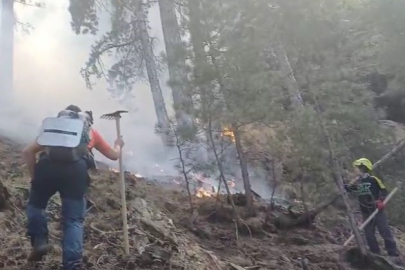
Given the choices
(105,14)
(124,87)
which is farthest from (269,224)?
(105,14)

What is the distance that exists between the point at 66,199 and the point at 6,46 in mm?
14533

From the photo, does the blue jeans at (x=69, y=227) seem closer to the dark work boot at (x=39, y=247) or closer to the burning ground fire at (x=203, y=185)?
the dark work boot at (x=39, y=247)

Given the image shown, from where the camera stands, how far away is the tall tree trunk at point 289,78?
9188 mm

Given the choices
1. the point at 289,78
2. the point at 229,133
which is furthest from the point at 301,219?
the point at 289,78

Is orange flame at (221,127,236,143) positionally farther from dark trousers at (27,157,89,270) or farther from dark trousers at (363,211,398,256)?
dark trousers at (27,157,89,270)

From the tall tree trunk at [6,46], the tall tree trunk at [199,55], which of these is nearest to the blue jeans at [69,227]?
the tall tree trunk at [199,55]

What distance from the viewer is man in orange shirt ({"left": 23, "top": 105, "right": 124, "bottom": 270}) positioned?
15.4ft

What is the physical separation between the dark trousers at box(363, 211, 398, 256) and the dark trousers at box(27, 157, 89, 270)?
19.4 ft

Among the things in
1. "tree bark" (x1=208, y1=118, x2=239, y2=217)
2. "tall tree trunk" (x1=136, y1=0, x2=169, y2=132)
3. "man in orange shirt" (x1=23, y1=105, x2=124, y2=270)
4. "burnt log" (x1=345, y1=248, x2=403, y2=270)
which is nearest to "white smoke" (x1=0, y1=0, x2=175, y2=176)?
"tall tree trunk" (x1=136, y1=0, x2=169, y2=132)

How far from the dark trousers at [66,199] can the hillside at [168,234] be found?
2.02ft

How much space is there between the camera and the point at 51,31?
20.9m

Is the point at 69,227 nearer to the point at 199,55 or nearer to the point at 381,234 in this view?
the point at 199,55

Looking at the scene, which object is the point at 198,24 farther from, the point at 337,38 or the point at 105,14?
the point at 105,14

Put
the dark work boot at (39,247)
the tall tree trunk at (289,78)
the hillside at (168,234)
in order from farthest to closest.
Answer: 1. the tall tree trunk at (289,78)
2. the hillside at (168,234)
3. the dark work boot at (39,247)
